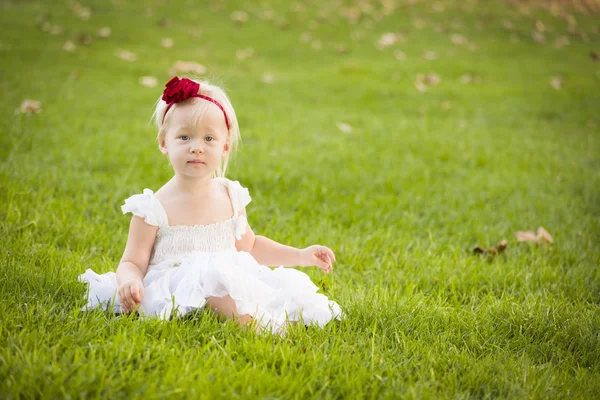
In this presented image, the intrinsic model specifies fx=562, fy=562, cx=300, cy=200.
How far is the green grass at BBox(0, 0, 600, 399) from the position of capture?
6.04 feet

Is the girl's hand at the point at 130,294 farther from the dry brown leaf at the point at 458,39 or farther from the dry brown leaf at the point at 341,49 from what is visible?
the dry brown leaf at the point at 458,39

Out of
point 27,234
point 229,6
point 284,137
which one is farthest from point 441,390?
point 229,6

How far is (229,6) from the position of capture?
10.8 metres

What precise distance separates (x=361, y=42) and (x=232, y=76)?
3.22m

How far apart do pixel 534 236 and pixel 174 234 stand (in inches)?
89.8

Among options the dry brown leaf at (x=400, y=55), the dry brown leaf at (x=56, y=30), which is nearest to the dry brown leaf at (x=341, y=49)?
the dry brown leaf at (x=400, y=55)

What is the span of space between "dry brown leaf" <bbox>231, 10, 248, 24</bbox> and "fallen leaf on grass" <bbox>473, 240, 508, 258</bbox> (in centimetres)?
796

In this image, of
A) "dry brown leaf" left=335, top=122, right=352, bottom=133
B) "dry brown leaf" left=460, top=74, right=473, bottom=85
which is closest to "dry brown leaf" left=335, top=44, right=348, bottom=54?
"dry brown leaf" left=460, top=74, right=473, bottom=85

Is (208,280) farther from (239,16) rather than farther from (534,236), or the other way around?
(239,16)

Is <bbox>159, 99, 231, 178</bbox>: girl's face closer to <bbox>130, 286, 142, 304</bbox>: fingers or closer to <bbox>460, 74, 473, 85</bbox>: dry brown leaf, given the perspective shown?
<bbox>130, 286, 142, 304</bbox>: fingers

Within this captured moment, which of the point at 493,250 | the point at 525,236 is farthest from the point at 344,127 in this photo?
the point at 493,250

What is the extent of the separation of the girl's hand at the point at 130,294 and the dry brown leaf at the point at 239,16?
8861 mm

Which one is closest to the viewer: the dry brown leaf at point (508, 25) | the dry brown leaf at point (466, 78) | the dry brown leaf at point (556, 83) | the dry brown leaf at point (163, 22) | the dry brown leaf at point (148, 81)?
the dry brown leaf at point (148, 81)

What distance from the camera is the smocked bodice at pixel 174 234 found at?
2189 mm
